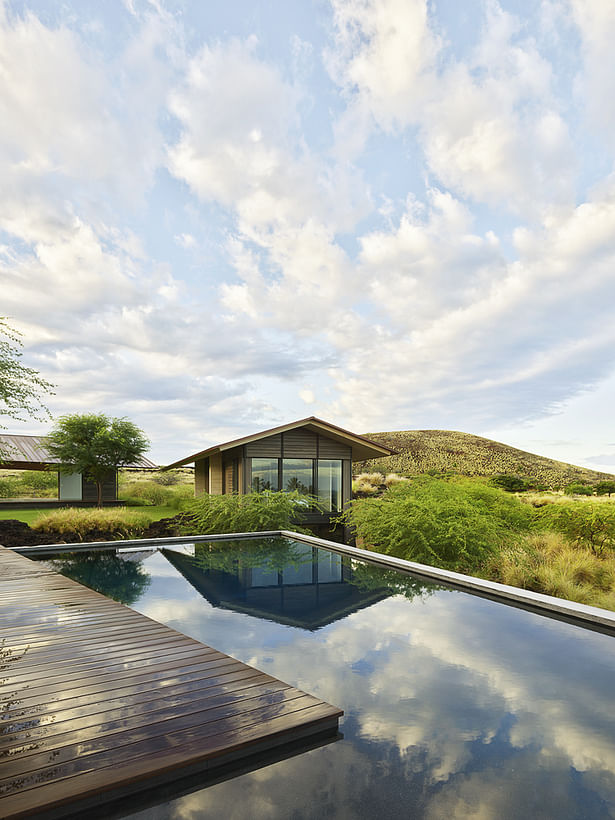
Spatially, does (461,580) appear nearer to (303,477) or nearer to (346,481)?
(303,477)

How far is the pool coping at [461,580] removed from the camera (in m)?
4.96

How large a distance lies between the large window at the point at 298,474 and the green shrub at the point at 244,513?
82.2 inches

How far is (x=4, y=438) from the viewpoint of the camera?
25.4 meters

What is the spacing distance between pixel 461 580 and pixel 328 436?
10.0 m

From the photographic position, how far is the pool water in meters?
2.28

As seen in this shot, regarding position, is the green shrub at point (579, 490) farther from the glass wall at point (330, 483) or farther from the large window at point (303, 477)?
the large window at point (303, 477)

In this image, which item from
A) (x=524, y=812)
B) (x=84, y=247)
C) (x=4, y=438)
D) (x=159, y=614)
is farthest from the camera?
(x=4, y=438)

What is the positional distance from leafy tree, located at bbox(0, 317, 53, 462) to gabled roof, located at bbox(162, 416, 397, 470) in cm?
532

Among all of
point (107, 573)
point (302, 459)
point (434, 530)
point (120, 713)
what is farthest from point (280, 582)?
point (302, 459)

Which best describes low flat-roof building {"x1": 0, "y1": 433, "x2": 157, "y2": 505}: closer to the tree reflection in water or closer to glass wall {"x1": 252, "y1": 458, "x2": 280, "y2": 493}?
glass wall {"x1": 252, "y1": 458, "x2": 280, "y2": 493}

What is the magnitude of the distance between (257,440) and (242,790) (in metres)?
13.0

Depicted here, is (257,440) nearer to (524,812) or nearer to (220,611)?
(220,611)

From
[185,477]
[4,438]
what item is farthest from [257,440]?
[185,477]

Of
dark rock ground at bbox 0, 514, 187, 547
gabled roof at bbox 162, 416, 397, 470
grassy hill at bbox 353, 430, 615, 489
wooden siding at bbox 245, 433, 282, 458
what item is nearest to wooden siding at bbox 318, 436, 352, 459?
gabled roof at bbox 162, 416, 397, 470
